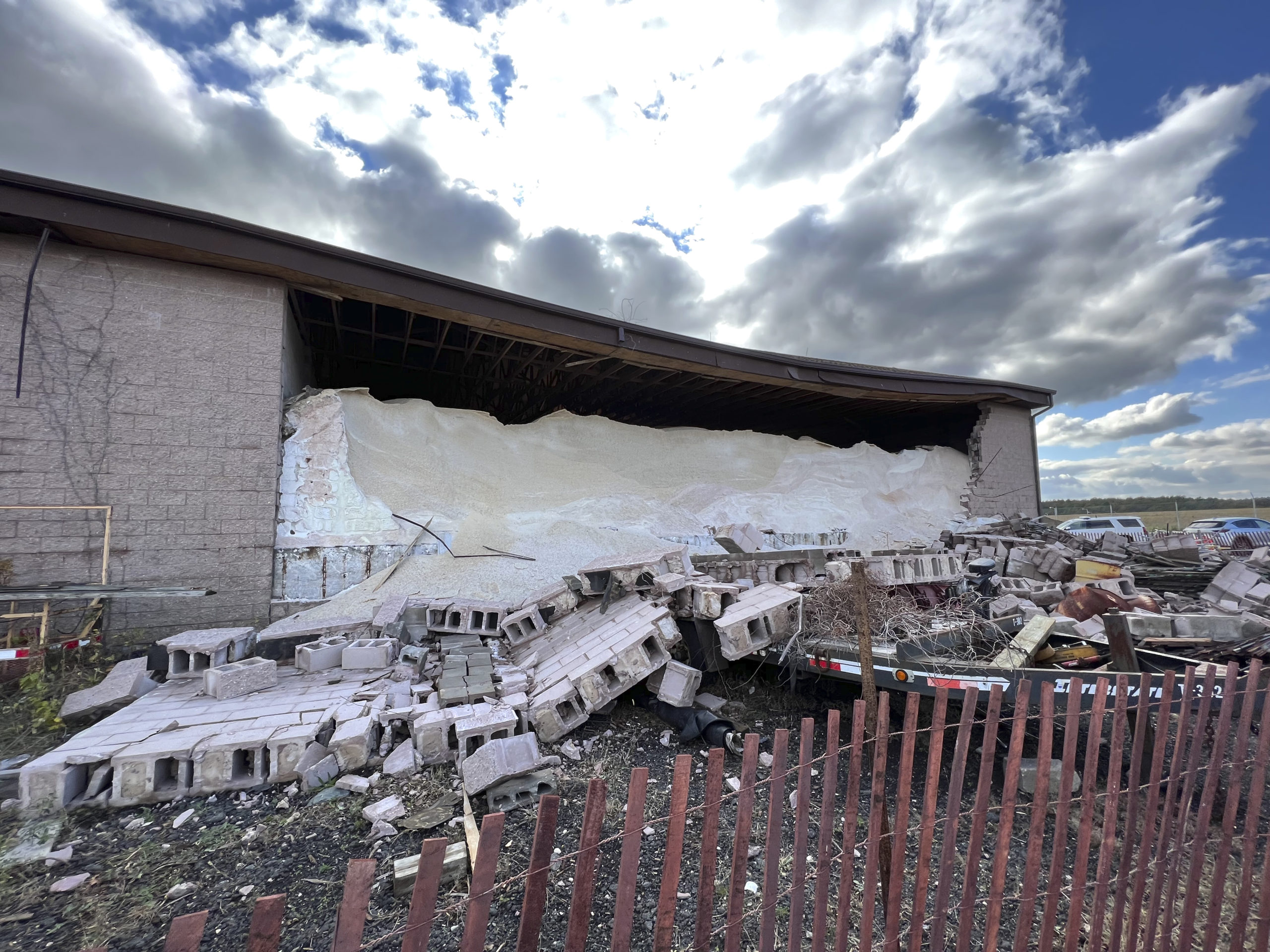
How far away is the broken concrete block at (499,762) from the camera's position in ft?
13.2

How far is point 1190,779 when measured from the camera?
9.09 ft

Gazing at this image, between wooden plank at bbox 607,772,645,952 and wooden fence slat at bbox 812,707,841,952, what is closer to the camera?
wooden plank at bbox 607,772,645,952

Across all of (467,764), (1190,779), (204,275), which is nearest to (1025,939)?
(1190,779)

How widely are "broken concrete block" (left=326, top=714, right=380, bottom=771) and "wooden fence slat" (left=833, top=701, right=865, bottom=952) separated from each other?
11.9ft

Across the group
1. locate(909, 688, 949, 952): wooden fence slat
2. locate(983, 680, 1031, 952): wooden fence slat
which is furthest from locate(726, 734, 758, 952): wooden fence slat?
locate(983, 680, 1031, 952): wooden fence slat

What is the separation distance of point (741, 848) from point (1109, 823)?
1.83 metres

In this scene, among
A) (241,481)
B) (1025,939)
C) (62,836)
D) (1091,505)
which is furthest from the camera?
(1091,505)

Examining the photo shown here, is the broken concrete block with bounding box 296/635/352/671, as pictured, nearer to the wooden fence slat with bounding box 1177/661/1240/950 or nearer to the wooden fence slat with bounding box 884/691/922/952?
the wooden fence slat with bounding box 884/691/922/952

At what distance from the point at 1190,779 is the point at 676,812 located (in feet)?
9.09

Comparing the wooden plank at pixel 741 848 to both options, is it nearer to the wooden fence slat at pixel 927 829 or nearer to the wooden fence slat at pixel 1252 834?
the wooden fence slat at pixel 927 829

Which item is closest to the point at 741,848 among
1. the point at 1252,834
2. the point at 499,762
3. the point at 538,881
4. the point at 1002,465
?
the point at 538,881

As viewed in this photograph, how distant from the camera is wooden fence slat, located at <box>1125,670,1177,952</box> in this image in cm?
258

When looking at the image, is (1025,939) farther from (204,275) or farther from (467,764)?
(204,275)

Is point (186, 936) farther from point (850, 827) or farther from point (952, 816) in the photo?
point (952, 816)
